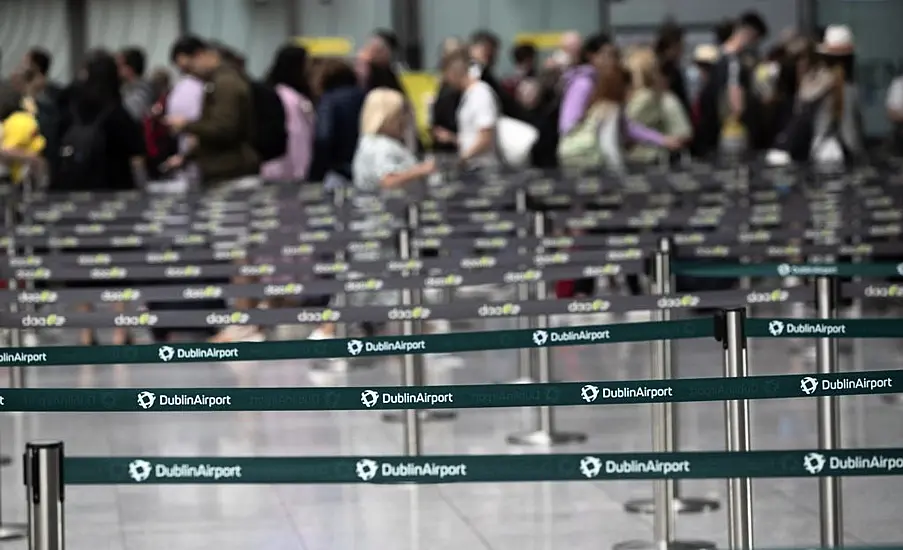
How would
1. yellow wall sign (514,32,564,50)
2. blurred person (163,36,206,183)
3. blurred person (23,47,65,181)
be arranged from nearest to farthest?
blurred person (163,36,206,183)
blurred person (23,47,65,181)
yellow wall sign (514,32,564,50)

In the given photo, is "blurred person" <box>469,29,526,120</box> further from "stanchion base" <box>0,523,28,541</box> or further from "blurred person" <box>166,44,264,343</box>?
"stanchion base" <box>0,523,28,541</box>

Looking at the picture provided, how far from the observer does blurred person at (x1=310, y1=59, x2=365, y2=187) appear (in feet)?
48.3

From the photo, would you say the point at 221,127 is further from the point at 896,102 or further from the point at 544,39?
the point at 544,39

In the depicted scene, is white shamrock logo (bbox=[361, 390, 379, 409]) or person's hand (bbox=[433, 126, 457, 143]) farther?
person's hand (bbox=[433, 126, 457, 143])

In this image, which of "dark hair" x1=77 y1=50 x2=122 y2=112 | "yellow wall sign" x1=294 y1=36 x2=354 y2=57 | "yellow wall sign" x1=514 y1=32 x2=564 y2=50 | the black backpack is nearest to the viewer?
"dark hair" x1=77 y1=50 x2=122 y2=112

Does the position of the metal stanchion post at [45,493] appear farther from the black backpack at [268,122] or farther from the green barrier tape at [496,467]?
the black backpack at [268,122]

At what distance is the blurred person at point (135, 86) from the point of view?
1727 cm

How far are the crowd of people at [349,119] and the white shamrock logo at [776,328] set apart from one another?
6.87 metres

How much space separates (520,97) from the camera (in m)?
19.7

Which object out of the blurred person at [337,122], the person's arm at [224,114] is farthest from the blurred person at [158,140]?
the person's arm at [224,114]

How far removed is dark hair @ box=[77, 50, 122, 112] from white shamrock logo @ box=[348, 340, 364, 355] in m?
8.39

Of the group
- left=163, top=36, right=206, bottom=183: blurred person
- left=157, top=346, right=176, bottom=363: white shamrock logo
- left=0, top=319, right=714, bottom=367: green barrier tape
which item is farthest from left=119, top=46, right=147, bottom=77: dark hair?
left=157, top=346, right=176, bottom=363: white shamrock logo

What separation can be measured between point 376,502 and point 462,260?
1.37 meters

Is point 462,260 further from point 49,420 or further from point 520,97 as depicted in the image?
point 520,97
